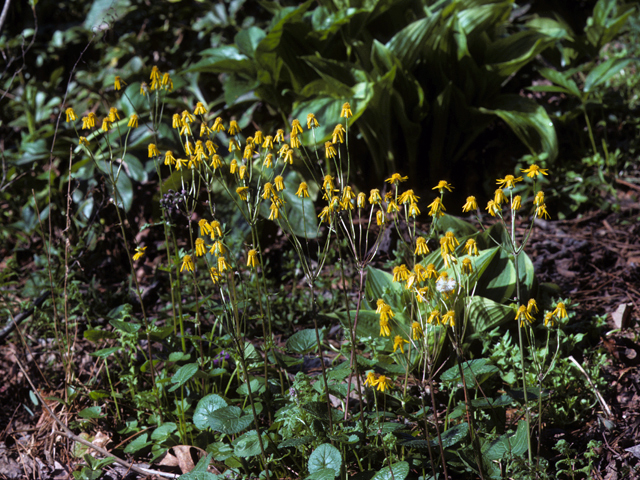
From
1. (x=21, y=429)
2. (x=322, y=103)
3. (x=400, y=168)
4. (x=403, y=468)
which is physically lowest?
(x=21, y=429)

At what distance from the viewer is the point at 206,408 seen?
152 centimetres

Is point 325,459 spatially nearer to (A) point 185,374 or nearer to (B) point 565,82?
(A) point 185,374

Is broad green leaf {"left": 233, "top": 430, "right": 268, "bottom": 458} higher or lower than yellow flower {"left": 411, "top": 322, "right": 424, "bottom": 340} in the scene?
lower

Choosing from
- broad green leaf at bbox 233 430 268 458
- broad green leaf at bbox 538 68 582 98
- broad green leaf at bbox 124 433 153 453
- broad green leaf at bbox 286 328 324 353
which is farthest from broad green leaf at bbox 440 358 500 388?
broad green leaf at bbox 538 68 582 98

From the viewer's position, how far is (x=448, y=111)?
2838 millimetres

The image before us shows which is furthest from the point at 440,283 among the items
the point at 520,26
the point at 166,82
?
the point at 520,26

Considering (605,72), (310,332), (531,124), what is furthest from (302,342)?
(605,72)

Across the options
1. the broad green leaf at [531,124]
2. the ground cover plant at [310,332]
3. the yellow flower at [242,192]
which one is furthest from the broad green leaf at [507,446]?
the broad green leaf at [531,124]

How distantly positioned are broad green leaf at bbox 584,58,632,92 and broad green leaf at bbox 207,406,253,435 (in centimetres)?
242

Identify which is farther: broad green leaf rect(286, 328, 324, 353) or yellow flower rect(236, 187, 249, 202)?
broad green leaf rect(286, 328, 324, 353)

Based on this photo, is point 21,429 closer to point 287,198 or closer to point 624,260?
point 287,198

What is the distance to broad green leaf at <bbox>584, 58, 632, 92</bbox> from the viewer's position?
2.72 meters

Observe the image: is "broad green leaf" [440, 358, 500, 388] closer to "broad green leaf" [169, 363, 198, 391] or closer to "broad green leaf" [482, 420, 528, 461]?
A: "broad green leaf" [482, 420, 528, 461]

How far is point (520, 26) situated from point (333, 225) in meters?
2.55
